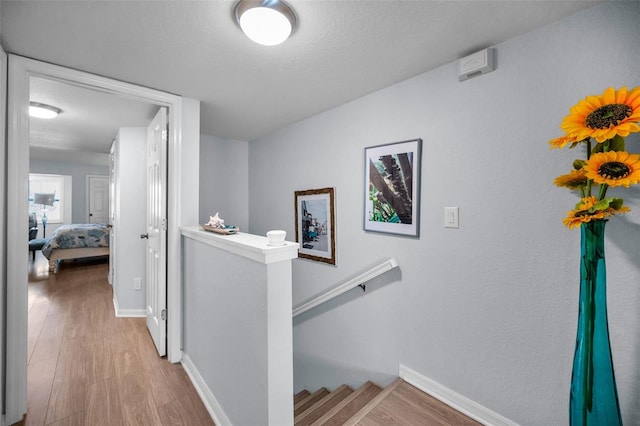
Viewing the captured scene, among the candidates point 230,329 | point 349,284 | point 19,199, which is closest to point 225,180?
point 19,199

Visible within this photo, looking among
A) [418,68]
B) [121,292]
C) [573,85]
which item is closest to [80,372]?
[121,292]

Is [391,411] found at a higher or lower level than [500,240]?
lower

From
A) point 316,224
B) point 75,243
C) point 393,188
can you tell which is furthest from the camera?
point 75,243

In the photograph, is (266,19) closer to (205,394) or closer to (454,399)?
(205,394)

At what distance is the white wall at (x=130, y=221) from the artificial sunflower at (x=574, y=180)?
356 cm

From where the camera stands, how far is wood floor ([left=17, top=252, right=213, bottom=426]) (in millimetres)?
1619

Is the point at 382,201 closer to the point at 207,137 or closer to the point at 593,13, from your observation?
the point at 593,13

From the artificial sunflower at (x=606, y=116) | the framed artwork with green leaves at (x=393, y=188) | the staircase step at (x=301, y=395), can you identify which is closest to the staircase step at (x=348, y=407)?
the staircase step at (x=301, y=395)

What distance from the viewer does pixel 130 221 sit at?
3.12m

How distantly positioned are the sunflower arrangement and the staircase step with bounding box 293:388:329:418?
227cm

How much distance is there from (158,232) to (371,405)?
202cm

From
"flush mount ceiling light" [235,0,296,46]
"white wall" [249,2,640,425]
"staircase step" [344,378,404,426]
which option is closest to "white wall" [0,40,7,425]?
"flush mount ceiling light" [235,0,296,46]

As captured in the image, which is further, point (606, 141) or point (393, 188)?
point (393, 188)

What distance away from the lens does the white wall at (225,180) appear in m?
3.51
